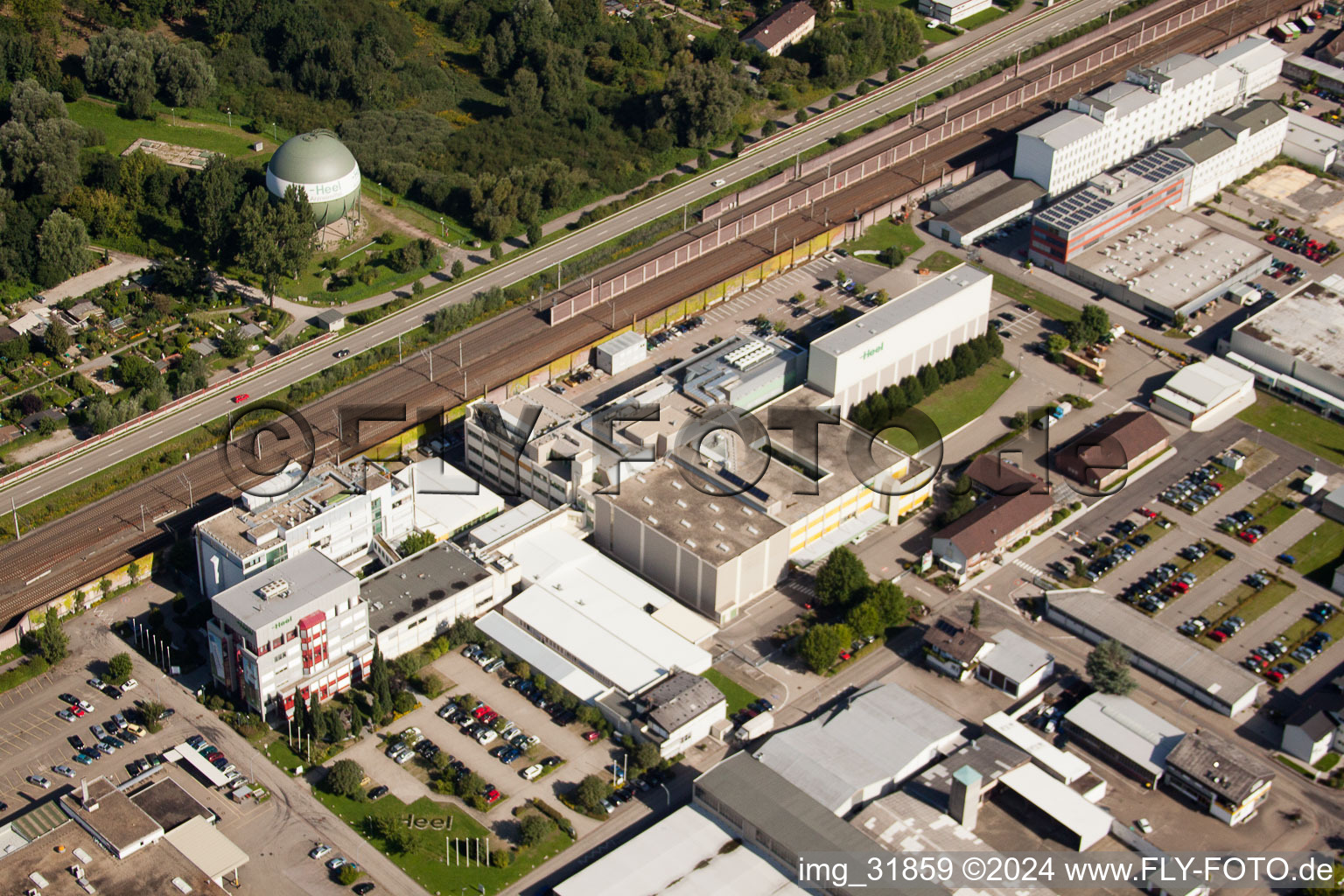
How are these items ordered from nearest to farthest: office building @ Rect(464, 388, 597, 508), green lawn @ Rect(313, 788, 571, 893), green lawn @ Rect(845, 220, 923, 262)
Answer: green lawn @ Rect(313, 788, 571, 893) < office building @ Rect(464, 388, 597, 508) < green lawn @ Rect(845, 220, 923, 262)

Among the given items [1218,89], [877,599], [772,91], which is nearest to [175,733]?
[877,599]

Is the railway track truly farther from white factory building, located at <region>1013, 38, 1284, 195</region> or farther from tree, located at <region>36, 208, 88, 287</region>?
tree, located at <region>36, 208, 88, 287</region>

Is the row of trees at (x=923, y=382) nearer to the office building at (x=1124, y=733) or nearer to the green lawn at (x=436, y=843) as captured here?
the office building at (x=1124, y=733)

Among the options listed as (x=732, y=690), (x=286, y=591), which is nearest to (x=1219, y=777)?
(x=732, y=690)

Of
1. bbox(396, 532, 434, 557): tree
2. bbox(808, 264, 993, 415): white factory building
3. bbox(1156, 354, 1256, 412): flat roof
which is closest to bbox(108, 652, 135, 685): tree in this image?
bbox(396, 532, 434, 557): tree

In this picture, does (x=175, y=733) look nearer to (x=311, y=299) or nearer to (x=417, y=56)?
(x=311, y=299)

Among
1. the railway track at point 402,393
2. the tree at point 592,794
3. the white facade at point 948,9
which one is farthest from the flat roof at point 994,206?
the tree at point 592,794

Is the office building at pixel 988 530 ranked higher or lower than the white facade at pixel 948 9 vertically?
lower
